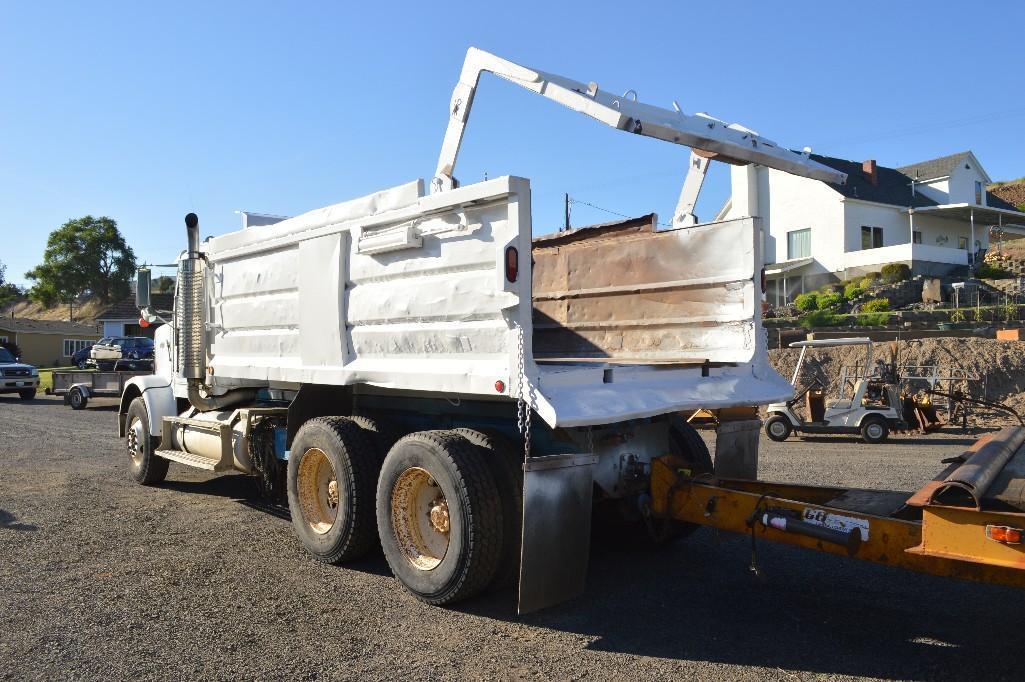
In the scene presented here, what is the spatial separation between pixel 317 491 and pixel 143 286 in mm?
4178

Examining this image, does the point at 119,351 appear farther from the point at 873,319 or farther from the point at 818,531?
the point at 818,531

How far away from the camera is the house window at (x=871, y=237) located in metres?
40.5

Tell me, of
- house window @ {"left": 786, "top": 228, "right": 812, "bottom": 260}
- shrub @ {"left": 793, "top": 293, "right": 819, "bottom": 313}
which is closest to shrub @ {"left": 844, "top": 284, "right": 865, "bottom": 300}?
shrub @ {"left": 793, "top": 293, "right": 819, "bottom": 313}

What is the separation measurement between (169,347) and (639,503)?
623cm

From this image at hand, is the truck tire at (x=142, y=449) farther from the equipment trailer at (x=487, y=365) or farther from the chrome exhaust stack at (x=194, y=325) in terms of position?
the equipment trailer at (x=487, y=365)

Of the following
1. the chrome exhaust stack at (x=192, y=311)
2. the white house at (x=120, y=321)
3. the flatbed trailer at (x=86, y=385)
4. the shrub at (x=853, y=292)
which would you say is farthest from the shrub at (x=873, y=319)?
the white house at (x=120, y=321)

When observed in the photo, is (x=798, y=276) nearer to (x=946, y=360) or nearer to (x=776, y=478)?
(x=946, y=360)

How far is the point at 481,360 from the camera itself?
482cm

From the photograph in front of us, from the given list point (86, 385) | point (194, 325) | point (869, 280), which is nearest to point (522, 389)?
point (194, 325)

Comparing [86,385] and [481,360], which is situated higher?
[481,360]

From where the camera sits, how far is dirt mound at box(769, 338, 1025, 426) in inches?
624

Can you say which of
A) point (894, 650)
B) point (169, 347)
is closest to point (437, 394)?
point (894, 650)

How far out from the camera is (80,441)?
45.7ft

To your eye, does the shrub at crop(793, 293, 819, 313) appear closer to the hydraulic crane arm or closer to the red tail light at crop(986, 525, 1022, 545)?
the hydraulic crane arm
